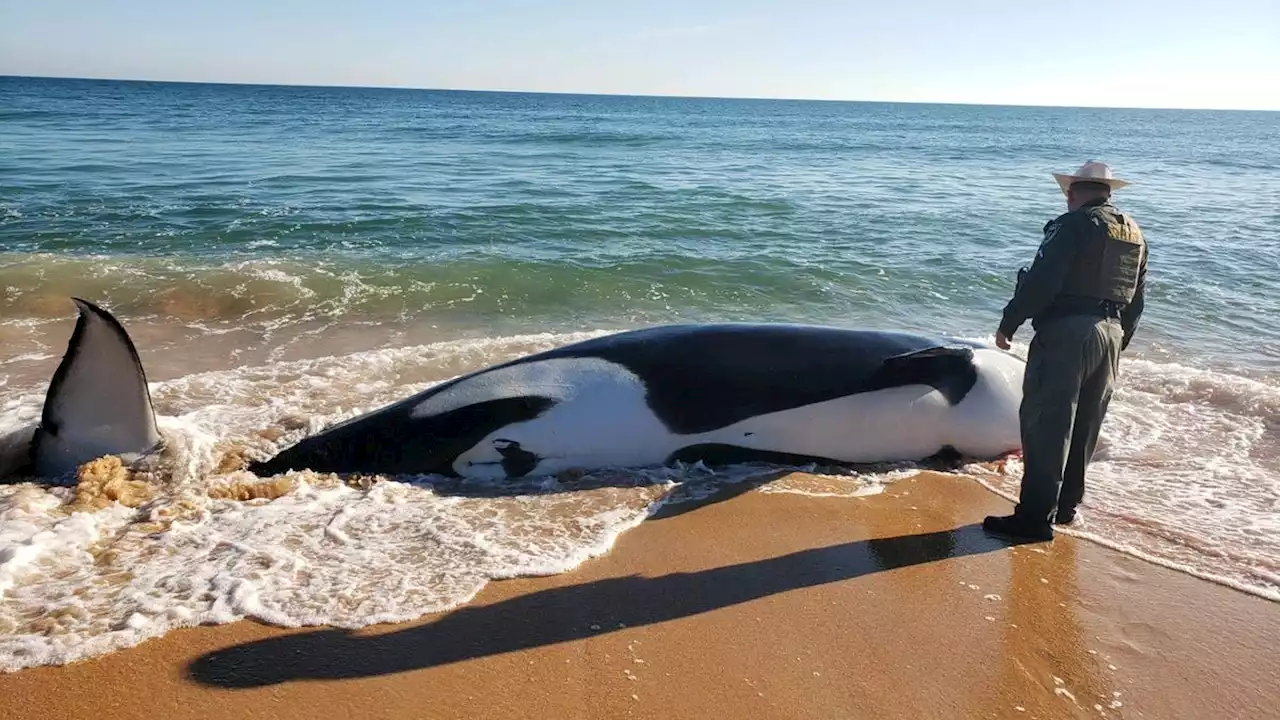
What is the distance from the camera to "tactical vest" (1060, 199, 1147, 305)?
5.76 meters

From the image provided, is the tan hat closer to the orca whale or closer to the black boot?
the orca whale

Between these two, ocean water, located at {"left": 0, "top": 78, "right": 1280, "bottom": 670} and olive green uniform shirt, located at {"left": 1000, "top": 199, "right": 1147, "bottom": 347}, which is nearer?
ocean water, located at {"left": 0, "top": 78, "right": 1280, "bottom": 670}

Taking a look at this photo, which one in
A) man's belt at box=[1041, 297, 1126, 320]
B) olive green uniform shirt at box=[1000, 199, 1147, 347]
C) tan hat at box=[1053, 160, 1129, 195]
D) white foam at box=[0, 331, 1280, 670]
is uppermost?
tan hat at box=[1053, 160, 1129, 195]

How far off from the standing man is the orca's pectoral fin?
3.19 feet

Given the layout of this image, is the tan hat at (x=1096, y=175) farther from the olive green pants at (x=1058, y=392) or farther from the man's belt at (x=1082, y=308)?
the olive green pants at (x=1058, y=392)

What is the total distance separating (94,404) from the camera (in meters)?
6.33

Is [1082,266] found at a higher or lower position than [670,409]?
higher

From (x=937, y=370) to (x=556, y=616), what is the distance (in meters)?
3.90

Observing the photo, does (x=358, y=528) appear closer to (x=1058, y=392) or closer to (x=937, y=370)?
(x=937, y=370)

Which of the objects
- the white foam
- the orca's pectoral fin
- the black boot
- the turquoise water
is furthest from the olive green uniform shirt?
the turquoise water

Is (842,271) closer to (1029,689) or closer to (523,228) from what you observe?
(523,228)

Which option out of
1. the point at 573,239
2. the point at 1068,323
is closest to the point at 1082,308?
the point at 1068,323

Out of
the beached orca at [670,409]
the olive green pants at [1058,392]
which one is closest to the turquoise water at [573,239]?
the beached orca at [670,409]

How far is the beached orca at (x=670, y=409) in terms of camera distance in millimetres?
6809
